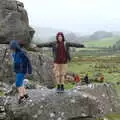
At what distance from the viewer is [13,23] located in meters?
44.4

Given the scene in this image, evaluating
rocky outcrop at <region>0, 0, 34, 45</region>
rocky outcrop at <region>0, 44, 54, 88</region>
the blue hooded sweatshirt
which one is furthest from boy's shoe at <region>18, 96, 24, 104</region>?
rocky outcrop at <region>0, 0, 34, 45</region>

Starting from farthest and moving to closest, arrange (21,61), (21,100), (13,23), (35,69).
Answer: (13,23) < (35,69) < (21,100) < (21,61)

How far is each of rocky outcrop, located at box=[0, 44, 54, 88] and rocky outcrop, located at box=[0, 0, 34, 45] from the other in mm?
2180

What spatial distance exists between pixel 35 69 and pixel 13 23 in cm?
577

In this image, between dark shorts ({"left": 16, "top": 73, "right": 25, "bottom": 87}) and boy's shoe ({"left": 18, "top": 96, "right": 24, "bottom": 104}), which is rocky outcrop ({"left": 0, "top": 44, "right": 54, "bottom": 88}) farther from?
boy's shoe ({"left": 18, "top": 96, "right": 24, "bottom": 104})

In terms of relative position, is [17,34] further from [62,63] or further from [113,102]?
[62,63]

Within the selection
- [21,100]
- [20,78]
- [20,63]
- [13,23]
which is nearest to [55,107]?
[21,100]

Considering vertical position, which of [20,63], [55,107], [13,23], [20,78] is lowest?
[55,107]

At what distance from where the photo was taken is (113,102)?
27.6m

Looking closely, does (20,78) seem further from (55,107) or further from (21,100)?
(55,107)

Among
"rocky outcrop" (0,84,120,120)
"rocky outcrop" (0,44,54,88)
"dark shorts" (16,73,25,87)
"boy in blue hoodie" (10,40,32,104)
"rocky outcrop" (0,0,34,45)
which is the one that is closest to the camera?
"boy in blue hoodie" (10,40,32,104)

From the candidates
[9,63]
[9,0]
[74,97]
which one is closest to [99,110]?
[74,97]

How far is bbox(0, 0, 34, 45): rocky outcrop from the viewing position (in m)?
43.7

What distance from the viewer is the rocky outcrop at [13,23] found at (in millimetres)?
43688
